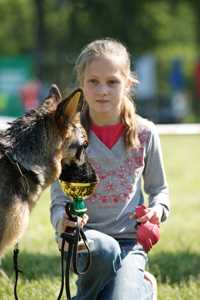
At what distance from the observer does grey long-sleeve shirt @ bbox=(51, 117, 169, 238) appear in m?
5.39

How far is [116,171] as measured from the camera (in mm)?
5422

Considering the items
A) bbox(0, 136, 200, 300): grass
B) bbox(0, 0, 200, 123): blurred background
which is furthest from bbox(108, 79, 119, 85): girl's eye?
bbox(0, 0, 200, 123): blurred background

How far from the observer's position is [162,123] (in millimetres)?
39312

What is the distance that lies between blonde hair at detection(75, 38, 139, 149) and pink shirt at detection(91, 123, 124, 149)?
0.20 ft

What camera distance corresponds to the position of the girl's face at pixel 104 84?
5332mm

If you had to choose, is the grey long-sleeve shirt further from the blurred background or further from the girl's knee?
the blurred background

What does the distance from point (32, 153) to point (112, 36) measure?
162ft

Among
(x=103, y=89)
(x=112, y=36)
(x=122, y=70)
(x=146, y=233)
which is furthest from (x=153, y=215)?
(x=112, y=36)

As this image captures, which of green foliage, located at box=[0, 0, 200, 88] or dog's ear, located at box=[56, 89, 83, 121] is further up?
dog's ear, located at box=[56, 89, 83, 121]

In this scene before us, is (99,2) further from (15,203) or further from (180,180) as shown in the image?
(15,203)

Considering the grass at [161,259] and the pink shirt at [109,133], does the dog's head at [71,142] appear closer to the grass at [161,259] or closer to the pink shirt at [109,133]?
the pink shirt at [109,133]

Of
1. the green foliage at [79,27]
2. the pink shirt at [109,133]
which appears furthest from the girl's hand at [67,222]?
the green foliage at [79,27]

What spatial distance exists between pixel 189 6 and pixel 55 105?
2181 inches

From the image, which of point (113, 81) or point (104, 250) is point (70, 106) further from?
point (104, 250)
